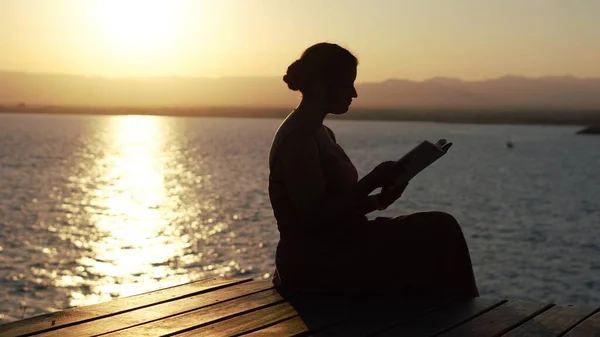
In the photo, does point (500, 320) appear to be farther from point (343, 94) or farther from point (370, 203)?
point (343, 94)

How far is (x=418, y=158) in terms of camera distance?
15.0 ft

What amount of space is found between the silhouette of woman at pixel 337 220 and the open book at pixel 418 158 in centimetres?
6

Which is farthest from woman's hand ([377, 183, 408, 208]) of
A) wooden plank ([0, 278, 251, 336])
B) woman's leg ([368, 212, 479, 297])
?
wooden plank ([0, 278, 251, 336])

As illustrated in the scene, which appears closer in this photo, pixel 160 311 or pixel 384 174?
pixel 384 174

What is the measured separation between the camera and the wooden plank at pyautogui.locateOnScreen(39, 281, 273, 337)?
442 cm

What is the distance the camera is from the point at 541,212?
41969 millimetres

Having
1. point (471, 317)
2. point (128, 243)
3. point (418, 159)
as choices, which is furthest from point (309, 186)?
point (128, 243)

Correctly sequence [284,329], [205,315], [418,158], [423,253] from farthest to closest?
[423,253] → [205,315] → [418,158] → [284,329]

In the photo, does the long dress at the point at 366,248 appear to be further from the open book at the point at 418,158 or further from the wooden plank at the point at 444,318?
the open book at the point at 418,158

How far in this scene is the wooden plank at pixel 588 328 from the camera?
4.39 metres

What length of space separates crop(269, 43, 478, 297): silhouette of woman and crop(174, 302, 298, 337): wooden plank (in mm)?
417

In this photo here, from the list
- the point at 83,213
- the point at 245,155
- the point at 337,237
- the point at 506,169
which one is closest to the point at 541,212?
the point at 83,213

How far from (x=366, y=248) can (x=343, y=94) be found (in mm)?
947

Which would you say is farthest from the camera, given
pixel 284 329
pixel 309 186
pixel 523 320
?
pixel 309 186
